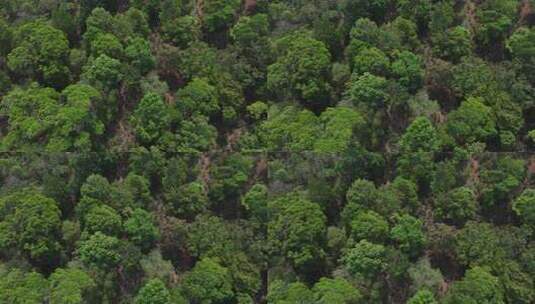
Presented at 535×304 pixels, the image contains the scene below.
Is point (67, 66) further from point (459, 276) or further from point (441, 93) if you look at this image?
point (459, 276)

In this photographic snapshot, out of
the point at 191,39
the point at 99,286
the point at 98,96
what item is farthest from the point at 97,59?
the point at 99,286

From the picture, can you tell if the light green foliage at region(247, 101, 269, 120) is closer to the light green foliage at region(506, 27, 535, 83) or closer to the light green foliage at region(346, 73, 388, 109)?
the light green foliage at region(346, 73, 388, 109)

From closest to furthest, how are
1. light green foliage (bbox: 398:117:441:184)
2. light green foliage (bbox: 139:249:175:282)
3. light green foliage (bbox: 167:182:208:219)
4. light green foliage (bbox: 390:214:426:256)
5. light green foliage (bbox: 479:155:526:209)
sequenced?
light green foliage (bbox: 139:249:175:282)
light green foliage (bbox: 167:182:208:219)
light green foliage (bbox: 390:214:426:256)
light green foliage (bbox: 398:117:441:184)
light green foliage (bbox: 479:155:526:209)

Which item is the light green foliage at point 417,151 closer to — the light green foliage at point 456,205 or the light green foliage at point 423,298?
the light green foliage at point 456,205

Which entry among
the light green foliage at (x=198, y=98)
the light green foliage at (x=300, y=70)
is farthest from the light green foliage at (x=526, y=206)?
the light green foliage at (x=198, y=98)

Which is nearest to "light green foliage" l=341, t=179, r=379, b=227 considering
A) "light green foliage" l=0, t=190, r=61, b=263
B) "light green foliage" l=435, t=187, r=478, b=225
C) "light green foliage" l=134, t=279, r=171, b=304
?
"light green foliage" l=435, t=187, r=478, b=225

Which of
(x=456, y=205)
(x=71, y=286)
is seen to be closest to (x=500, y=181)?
(x=456, y=205)
